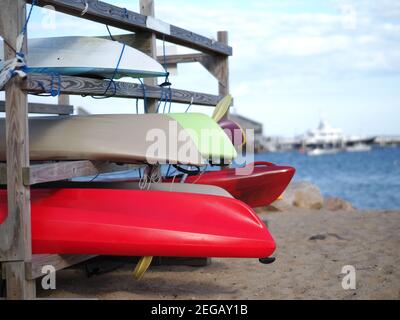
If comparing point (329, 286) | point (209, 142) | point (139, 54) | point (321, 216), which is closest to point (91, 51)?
point (139, 54)

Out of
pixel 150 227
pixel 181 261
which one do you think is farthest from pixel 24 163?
pixel 181 261

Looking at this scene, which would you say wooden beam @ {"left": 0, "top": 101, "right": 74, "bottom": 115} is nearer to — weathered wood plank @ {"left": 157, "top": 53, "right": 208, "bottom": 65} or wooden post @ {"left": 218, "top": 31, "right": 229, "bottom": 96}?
Answer: weathered wood plank @ {"left": 157, "top": 53, "right": 208, "bottom": 65}

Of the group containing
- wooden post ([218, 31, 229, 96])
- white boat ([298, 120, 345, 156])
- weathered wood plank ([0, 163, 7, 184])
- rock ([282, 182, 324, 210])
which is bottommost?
white boat ([298, 120, 345, 156])

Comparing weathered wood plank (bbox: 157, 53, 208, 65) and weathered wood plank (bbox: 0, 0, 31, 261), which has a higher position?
weathered wood plank (bbox: 157, 53, 208, 65)

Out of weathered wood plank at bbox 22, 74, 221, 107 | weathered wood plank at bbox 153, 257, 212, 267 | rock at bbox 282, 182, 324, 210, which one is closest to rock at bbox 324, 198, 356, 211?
rock at bbox 282, 182, 324, 210

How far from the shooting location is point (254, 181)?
20.8ft

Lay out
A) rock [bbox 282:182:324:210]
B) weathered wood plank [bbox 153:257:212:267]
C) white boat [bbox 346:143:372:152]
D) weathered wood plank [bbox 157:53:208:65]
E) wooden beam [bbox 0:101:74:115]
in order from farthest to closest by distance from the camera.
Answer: white boat [bbox 346:143:372:152] < rock [bbox 282:182:324:210] < weathered wood plank [bbox 157:53:208:65] < wooden beam [bbox 0:101:74:115] < weathered wood plank [bbox 153:257:212:267]

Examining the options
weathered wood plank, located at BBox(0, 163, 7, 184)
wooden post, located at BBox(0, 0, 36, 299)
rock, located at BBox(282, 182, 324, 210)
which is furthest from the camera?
rock, located at BBox(282, 182, 324, 210)

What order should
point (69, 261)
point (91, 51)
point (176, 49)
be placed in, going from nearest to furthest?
point (69, 261) → point (91, 51) → point (176, 49)

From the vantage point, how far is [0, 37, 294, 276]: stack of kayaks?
183 inches

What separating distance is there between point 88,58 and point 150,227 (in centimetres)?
176

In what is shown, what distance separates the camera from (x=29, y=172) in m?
4.33
